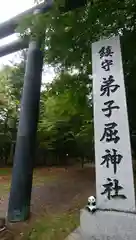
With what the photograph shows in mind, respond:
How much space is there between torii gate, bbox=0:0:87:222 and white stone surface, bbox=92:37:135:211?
5.26 feet

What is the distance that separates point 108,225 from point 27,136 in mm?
2904

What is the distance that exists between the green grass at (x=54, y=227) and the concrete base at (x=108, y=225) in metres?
1.01

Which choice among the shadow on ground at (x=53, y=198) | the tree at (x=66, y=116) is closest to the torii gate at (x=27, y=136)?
the shadow on ground at (x=53, y=198)

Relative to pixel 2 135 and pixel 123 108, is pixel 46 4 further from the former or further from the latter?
pixel 2 135

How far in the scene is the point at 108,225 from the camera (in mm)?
2686

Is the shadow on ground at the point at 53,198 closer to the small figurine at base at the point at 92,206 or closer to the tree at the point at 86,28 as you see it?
the small figurine at base at the point at 92,206

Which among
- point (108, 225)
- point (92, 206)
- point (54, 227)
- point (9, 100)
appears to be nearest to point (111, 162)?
point (92, 206)

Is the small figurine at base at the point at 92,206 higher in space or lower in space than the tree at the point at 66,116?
lower

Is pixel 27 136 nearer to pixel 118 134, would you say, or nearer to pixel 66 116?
pixel 118 134

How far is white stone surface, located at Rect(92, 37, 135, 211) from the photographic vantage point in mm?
2734

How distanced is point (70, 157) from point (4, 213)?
9.70 meters

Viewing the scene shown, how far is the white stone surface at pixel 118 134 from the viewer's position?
273 cm

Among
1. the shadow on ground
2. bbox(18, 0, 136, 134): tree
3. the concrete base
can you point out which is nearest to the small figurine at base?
the concrete base

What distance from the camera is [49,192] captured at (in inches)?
256
